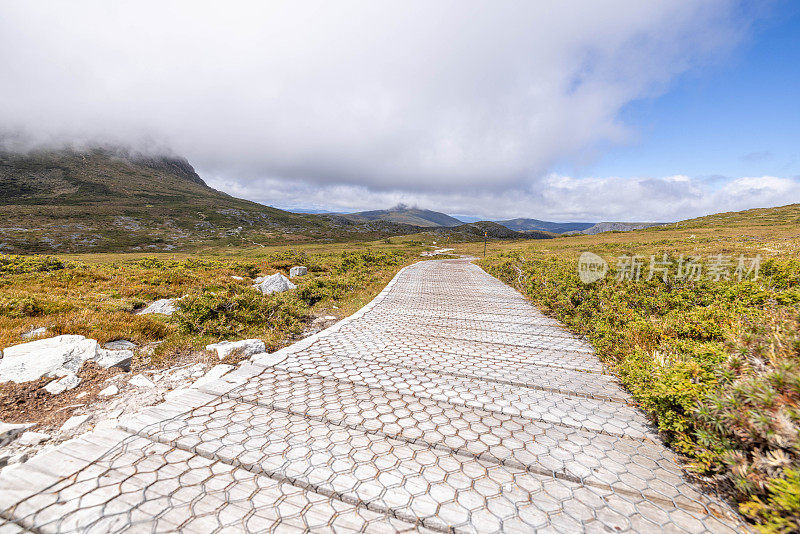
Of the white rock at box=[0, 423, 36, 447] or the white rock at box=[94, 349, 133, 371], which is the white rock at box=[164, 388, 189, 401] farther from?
the white rock at box=[94, 349, 133, 371]

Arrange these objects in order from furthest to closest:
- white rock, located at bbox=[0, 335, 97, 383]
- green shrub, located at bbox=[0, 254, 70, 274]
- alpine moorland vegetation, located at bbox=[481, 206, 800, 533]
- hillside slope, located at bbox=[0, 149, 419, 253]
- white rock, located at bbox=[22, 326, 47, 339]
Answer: hillside slope, located at bbox=[0, 149, 419, 253], green shrub, located at bbox=[0, 254, 70, 274], white rock, located at bbox=[22, 326, 47, 339], white rock, located at bbox=[0, 335, 97, 383], alpine moorland vegetation, located at bbox=[481, 206, 800, 533]

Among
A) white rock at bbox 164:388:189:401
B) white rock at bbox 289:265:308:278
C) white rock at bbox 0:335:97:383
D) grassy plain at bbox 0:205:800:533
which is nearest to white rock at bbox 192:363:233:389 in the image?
white rock at bbox 164:388:189:401

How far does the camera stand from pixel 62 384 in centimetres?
480

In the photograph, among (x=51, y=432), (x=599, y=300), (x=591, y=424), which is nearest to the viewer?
(x=51, y=432)

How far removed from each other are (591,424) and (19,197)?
202239 mm

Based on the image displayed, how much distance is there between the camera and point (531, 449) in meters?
3.60

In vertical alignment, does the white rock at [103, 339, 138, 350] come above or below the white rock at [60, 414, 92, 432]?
above

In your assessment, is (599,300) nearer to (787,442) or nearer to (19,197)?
(787,442)

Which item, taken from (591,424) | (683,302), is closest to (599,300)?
(683,302)

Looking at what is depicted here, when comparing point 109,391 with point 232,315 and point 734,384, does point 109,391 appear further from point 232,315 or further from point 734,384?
point 734,384

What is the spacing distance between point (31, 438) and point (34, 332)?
4.61 metres

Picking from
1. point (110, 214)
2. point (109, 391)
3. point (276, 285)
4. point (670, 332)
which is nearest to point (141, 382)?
point (109, 391)
